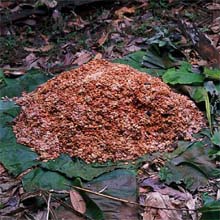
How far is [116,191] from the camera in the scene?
2.15 m

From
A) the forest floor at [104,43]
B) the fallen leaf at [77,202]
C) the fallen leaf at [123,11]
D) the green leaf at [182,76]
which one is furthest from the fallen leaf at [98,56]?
the fallen leaf at [77,202]

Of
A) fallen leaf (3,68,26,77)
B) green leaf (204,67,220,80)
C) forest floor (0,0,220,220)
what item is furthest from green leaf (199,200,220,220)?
fallen leaf (3,68,26,77)

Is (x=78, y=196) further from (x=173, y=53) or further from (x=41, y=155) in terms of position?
(x=173, y=53)

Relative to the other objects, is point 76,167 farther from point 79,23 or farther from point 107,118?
point 79,23

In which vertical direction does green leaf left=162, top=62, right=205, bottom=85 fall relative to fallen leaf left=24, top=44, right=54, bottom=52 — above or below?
above

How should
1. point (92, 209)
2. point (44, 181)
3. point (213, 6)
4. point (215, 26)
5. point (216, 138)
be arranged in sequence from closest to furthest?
point (92, 209)
point (44, 181)
point (216, 138)
point (215, 26)
point (213, 6)

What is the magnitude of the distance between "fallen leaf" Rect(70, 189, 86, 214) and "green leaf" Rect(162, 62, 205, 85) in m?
0.95

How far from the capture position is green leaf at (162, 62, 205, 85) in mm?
2762

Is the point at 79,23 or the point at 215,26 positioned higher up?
the point at 215,26

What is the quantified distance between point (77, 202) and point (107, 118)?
1.72 feet

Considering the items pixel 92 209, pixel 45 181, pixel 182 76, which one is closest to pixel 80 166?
pixel 45 181

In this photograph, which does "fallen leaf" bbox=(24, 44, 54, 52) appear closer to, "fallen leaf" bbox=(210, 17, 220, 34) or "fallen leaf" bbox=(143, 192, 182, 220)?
"fallen leaf" bbox=(210, 17, 220, 34)

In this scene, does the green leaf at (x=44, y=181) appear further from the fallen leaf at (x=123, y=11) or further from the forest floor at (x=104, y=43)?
the fallen leaf at (x=123, y=11)

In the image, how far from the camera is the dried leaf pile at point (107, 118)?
7.95 ft
